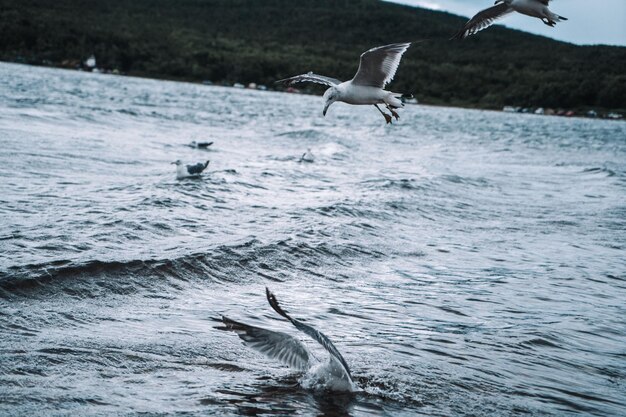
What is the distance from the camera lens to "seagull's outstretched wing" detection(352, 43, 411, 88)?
7.60 m

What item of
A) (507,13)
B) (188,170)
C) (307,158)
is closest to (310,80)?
(507,13)

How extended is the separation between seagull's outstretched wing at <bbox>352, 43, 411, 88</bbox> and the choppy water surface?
2245 mm

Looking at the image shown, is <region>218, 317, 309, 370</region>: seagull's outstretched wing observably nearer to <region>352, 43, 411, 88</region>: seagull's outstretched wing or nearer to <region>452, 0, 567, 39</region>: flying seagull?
<region>452, 0, 567, 39</region>: flying seagull

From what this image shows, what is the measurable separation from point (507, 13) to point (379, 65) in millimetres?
1426

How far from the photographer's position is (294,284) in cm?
812

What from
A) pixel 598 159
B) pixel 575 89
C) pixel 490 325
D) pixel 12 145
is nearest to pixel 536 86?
pixel 575 89

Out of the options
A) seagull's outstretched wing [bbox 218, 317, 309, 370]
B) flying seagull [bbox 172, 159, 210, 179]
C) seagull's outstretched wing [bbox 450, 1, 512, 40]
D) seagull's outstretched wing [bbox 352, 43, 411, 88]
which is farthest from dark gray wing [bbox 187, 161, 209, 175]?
seagull's outstretched wing [bbox 218, 317, 309, 370]

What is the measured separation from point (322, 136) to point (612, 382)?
22813 mm

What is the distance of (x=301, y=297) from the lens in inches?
298

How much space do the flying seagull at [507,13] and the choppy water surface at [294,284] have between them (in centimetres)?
282

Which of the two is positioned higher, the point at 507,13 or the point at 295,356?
the point at 507,13

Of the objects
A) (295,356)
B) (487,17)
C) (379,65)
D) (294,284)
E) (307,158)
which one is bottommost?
(294,284)

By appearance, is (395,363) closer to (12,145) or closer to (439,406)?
(439,406)

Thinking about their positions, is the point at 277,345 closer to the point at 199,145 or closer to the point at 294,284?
the point at 294,284
